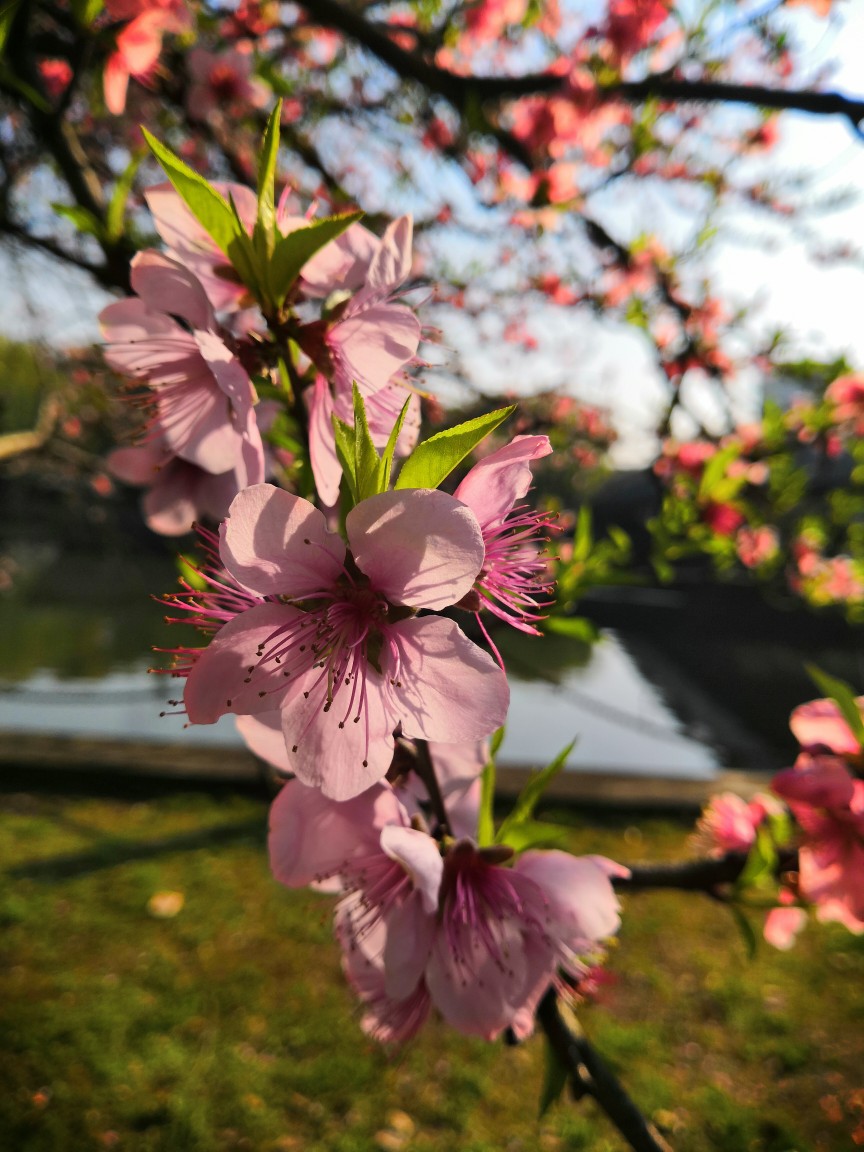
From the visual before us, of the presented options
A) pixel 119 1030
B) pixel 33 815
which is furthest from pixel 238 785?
pixel 119 1030

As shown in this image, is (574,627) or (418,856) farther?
(574,627)

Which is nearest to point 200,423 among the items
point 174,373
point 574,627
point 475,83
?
point 174,373

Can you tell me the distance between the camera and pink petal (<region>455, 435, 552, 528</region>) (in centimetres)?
34

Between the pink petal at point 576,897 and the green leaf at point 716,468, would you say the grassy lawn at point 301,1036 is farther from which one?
the pink petal at point 576,897

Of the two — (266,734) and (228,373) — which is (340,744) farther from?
(228,373)

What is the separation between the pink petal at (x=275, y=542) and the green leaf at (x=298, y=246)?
0.14m

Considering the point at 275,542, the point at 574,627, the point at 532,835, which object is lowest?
the point at 532,835

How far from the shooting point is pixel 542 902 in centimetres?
50

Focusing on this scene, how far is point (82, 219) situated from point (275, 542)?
50 cm

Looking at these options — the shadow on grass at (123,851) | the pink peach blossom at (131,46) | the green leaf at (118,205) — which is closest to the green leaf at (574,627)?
the green leaf at (118,205)

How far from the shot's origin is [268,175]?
0.40m

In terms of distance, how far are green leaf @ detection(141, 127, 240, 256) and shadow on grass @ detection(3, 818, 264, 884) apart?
3.15m

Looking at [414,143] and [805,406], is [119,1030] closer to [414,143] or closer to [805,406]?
[805,406]

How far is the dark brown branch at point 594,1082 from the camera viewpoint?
556 mm
